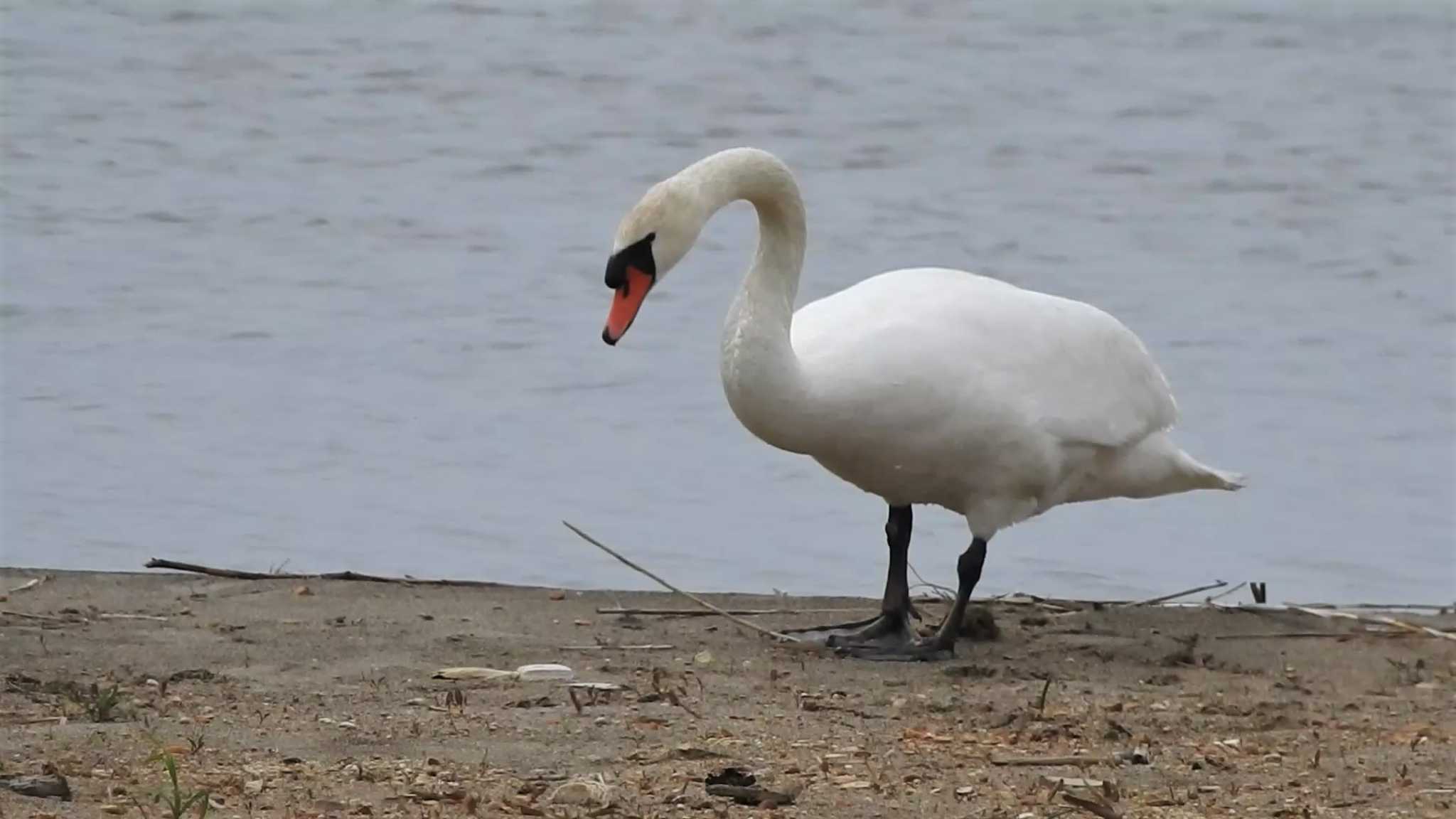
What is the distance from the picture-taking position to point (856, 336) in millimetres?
6906

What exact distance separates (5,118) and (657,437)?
27.0ft

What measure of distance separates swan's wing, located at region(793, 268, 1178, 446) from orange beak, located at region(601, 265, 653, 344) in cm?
45

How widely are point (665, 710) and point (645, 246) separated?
1.39m

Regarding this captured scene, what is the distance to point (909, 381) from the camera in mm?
6805

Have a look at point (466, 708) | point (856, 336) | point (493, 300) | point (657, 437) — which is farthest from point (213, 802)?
point (493, 300)

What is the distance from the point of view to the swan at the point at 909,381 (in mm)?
6773

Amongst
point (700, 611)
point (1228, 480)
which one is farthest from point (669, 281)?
point (700, 611)

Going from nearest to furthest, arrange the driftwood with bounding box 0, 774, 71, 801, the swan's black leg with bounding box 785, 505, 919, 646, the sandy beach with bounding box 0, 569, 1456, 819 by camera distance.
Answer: the driftwood with bounding box 0, 774, 71, 801, the sandy beach with bounding box 0, 569, 1456, 819, the swan's black leg with bounding box 785, 505, 919, 646

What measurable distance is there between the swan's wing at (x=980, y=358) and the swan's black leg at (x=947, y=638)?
38cm

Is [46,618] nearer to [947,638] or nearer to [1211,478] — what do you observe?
[947,638]

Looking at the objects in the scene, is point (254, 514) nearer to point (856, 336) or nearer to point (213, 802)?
point (856, 336)

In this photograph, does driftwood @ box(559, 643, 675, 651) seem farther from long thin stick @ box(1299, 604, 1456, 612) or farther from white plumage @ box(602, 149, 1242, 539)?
long thin stick @ box(1299, 604, 1456, 612)

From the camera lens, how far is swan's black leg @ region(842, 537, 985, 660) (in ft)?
23.3

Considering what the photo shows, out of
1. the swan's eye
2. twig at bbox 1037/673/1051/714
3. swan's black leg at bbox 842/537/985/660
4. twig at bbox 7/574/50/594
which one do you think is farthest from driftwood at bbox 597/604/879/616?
twig at bbox 7/574/50/594
